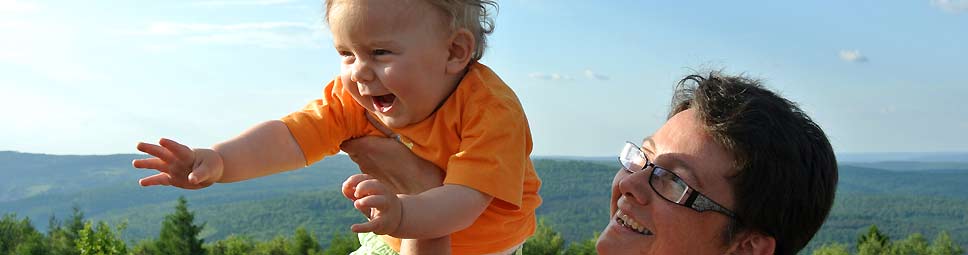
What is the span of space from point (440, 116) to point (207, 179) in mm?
797

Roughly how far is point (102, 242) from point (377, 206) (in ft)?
41.7

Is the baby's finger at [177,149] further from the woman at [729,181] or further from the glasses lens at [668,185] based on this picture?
the glasses lens at [668,185]

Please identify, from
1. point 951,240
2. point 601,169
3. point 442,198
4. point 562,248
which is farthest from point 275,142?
point 601,169

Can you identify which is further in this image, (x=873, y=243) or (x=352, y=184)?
(x=873, y=243)

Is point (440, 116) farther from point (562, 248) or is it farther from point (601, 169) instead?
point (601, 169)

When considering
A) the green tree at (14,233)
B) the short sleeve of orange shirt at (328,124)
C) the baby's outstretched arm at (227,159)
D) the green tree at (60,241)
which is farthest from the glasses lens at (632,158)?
the green tree at (14,233)

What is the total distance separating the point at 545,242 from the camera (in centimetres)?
1459

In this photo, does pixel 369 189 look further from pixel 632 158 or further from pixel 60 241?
pixel 60 241

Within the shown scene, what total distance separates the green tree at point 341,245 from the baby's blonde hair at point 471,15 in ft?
36.8

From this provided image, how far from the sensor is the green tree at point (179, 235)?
15.6 m

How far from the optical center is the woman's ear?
296cm

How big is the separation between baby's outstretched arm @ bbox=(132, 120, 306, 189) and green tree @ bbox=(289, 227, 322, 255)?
1181 cm

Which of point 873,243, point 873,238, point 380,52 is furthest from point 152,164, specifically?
point 873,238

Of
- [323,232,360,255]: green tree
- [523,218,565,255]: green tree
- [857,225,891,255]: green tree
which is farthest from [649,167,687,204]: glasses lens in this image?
[857,225,891,255]: green tree
